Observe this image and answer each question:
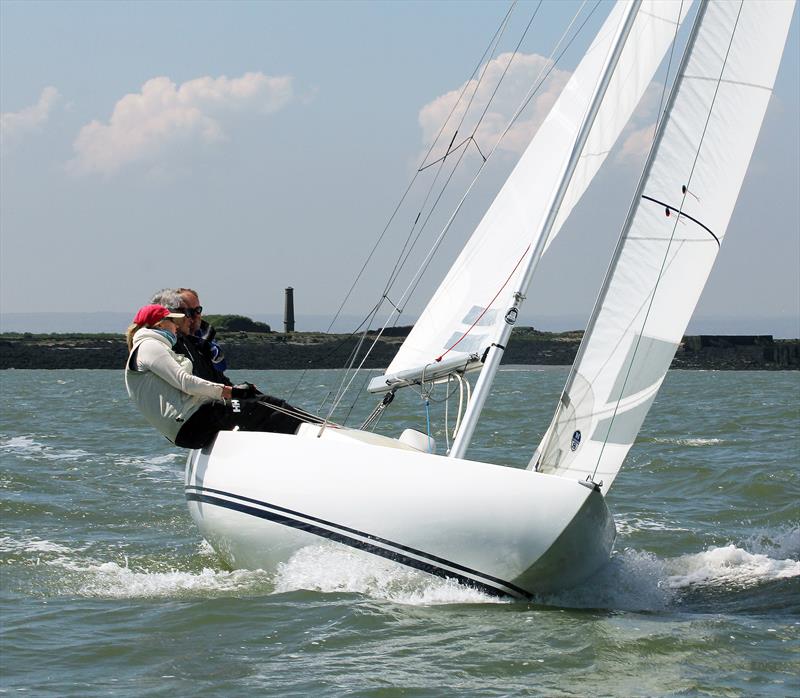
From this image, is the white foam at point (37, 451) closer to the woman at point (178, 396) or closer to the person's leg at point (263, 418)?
the woman at point (178, 396)

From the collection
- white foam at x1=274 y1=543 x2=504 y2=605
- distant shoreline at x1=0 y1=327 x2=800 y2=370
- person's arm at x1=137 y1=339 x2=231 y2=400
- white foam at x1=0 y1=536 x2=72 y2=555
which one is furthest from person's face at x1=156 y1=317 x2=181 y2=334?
distant shoreline at x1=0 y1=327 x2=800 y2=370

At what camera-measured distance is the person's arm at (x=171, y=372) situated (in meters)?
6.11

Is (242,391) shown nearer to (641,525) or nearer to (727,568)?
(727,568)

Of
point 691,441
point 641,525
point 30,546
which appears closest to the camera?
point 30,546

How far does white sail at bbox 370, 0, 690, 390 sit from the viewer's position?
22.3 feet

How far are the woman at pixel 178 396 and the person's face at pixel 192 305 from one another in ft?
0.40

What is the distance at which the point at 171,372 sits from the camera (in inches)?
241

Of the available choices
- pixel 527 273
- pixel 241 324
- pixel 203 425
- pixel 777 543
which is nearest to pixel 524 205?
pixel 527 273

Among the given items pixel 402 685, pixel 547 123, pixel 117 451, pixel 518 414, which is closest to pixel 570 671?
pixel 402 685

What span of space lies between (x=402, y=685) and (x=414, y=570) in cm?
114

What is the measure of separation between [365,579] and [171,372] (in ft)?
4.89

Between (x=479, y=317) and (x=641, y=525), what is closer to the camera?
(x=479, y=317)

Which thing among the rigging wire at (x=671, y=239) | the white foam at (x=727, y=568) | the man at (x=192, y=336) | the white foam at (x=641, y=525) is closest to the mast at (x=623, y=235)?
the rigging wire at (x=671, y=239)

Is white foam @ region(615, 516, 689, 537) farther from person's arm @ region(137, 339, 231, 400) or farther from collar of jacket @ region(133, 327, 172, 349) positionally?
collar of jacket @ region(133, 327, 172, 349)
